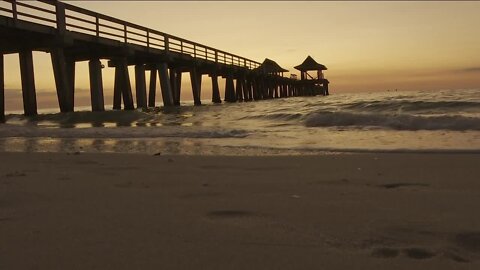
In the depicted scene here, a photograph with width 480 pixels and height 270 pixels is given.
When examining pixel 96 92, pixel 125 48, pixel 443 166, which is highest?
pixel 125 48

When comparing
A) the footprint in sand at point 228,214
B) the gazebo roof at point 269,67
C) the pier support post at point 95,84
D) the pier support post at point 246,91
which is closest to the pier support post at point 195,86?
the pier support post at point 95,84

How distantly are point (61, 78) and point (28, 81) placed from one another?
105 centimetres

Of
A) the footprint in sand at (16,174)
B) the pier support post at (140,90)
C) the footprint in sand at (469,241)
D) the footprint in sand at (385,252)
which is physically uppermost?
the pier support post at (140,90)

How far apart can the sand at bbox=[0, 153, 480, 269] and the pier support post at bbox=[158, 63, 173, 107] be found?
1767 cm

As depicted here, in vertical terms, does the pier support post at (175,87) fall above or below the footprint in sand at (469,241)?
above

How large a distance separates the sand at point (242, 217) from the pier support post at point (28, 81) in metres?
10.8

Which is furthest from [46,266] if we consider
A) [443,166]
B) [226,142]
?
[226,142]

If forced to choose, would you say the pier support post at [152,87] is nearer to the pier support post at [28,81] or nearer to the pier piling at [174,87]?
the pier piling at [174,87]

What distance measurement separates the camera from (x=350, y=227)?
90.1 inches

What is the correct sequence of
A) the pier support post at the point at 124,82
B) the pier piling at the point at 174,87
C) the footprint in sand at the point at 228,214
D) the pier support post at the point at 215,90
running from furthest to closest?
the pier support post at the point at 215,90, the pier piling at the point at 174,87, the pier support post at the point at 124,82, the footprint in sand at the point at 228,214

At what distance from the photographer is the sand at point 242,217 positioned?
1.88 metres

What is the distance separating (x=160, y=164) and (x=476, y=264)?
3352 millimetres

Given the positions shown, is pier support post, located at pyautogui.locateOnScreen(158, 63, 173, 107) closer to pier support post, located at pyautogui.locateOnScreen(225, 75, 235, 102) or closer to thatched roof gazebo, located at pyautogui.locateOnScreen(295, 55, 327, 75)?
pier support post, located at pyautogui.locateOnScreen(225, 75, 235, 102)

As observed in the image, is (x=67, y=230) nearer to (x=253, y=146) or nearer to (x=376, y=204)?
(x=376, y=204)
